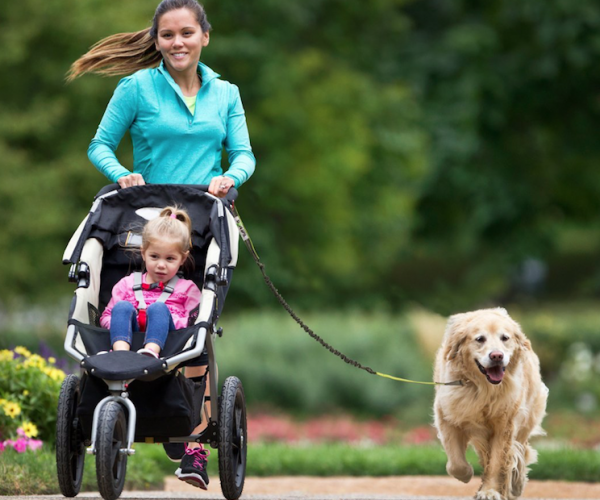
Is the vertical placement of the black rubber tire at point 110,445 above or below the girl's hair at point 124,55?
below

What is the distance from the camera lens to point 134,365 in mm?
4824

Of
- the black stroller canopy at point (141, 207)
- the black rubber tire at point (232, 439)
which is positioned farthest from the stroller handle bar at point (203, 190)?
the black rubber tire at point (232, 439)

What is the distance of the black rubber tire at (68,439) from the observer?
17.1ft

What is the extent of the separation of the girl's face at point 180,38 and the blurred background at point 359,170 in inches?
261

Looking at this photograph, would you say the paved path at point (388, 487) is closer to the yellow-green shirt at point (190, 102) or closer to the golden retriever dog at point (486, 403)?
the golden retriever dog at point (486, 403)

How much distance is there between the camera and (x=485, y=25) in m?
24.3

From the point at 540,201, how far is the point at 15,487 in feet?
68.1

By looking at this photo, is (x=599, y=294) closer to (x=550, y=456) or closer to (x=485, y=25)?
(x=485, y=25)

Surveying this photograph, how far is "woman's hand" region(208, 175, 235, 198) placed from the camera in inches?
225

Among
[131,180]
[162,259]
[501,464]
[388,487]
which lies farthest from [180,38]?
[388,487]

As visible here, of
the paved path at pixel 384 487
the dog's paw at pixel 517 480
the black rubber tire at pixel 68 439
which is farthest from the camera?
the paved path at pixel 384 487

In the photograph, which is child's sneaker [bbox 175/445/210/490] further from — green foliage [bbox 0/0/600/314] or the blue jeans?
green foliage [bbox 0/0/600/314]

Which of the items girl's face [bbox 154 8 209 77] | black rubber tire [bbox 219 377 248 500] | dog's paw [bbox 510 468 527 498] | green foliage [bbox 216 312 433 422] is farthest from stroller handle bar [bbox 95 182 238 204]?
green foliage [bbox 216 312 433 422]

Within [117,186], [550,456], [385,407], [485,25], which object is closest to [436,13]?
[485,25]
